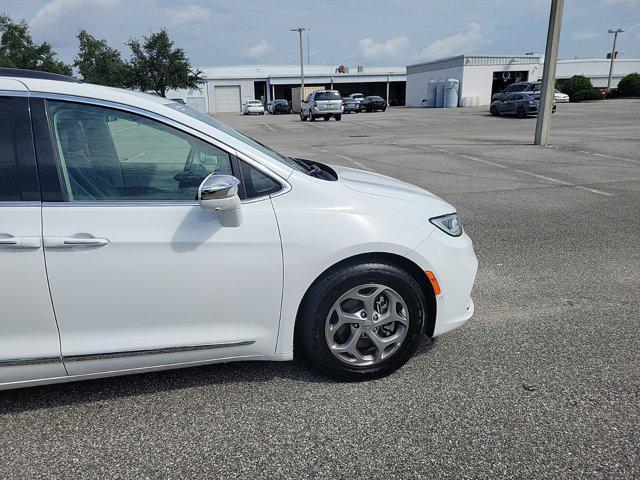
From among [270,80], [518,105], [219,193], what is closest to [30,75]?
[219,193]

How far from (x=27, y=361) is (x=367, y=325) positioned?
1760mm

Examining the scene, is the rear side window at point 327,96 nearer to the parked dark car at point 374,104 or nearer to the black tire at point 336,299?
the parked dark car at point 374,104

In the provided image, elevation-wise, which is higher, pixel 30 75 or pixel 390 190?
pixel 30 75

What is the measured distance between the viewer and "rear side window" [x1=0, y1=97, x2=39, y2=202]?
7.94 ft

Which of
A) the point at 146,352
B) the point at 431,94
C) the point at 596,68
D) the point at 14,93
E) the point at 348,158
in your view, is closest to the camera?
the point at 14,93

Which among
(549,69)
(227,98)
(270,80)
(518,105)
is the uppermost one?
(270,80)

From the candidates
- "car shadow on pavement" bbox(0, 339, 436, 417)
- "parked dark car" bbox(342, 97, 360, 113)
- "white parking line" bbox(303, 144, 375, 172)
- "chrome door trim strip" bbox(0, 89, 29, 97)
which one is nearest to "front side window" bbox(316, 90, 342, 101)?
"parked dark car" bbox(342, 97, 360, 113)

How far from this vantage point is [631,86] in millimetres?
46469

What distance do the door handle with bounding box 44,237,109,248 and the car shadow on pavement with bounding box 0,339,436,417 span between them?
0.98m

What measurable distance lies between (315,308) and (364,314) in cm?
31

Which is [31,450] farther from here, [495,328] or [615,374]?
[615,374]

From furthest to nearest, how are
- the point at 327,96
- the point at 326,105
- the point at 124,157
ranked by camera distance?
the point at 327,96
the point at 326,105
the point at 124,157

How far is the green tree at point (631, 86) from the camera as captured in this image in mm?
45938

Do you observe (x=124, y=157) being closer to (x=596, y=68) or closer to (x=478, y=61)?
(x=478, y=61)
